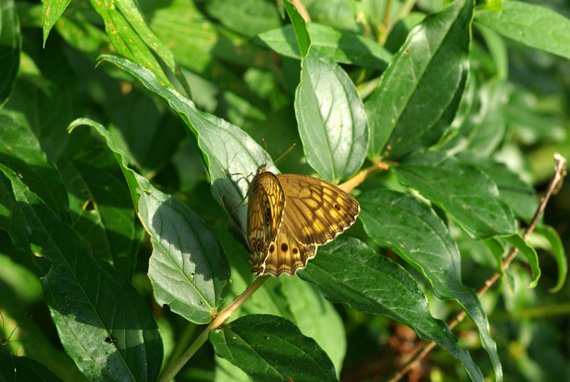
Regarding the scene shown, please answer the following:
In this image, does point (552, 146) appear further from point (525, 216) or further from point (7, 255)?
point (7, 255)

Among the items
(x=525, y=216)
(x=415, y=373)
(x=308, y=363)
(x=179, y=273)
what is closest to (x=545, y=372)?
(x=415, y=373)

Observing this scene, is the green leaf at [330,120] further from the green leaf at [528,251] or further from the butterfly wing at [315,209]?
the green leaf at [528,251]

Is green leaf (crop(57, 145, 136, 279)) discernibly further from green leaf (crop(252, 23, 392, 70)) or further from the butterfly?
green leaf (crop(252, 23, 392, 70))

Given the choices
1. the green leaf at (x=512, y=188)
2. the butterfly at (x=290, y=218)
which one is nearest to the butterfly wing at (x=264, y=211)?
the butterfly at (x=290, y=218)

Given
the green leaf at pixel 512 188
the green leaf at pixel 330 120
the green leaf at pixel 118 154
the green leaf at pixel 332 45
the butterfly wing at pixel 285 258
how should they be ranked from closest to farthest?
the green leaf at pixel 118 154, the butterfly wing at pixel 285 258, the green leaf at pixel 330 120, the green leaf at pixel 332 45, the green leaf at pixel 512 188

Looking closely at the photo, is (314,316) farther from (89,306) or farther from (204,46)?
(204,46)

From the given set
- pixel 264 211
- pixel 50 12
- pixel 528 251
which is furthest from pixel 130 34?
pixel 528 251
